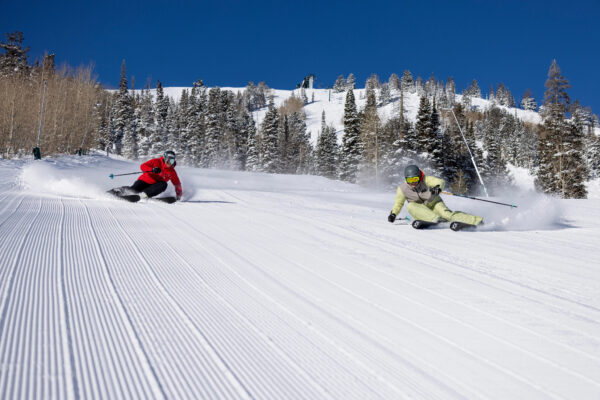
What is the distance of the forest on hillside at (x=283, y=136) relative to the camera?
24.5m

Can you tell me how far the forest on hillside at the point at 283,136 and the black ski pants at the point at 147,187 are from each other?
35.9 feet

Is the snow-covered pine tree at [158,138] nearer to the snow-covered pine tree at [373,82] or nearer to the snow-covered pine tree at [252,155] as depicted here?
the snow-covered pine tree at [252,155]

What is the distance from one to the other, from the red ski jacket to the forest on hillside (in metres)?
10.5

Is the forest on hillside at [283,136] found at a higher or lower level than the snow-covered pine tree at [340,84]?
lower

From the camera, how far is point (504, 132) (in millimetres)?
105062

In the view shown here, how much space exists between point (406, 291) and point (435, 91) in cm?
16576

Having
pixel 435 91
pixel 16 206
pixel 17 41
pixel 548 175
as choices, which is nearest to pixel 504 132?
pixel 435 91

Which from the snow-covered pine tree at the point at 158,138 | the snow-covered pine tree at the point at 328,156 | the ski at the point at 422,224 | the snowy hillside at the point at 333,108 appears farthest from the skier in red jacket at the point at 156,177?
the snowy hillside at the point at 333,108

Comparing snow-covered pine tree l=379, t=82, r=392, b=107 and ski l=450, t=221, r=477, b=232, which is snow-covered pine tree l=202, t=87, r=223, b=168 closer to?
ski l=450, t=221, r=477, b=232

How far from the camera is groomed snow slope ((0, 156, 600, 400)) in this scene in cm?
199

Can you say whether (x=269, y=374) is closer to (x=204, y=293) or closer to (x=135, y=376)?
(x=135, y=376)

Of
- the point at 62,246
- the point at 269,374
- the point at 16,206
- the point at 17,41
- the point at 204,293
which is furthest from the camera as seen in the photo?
the point at 17,41

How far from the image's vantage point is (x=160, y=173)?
407 inches

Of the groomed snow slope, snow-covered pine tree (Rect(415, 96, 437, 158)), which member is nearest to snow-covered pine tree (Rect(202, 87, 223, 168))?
snow-covered pine tree (Rect(415, 96, 437, 158))
